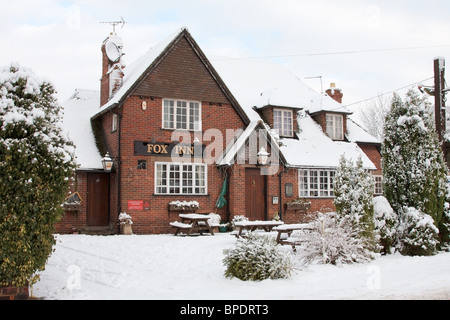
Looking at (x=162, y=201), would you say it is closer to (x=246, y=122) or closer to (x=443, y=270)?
(x=246, y=122)

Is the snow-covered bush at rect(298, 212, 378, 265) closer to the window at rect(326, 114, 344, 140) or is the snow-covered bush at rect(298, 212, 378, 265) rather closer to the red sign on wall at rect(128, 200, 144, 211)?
the red sign on wall at rect(128, 200, 144, 211)

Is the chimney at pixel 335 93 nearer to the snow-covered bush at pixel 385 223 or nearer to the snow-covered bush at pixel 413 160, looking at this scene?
the snow-covered bush at pixel 413 160

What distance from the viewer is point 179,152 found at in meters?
19.0

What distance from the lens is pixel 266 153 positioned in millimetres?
19578

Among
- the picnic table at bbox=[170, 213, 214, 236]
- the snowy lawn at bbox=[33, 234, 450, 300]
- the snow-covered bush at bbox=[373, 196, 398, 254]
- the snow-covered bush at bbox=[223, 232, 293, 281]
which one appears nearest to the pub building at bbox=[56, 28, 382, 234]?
the picnic table at bbox=[170, 213, 214, 236]

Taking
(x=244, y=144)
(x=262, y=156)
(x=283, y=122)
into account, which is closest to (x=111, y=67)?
(x=244, y=144)

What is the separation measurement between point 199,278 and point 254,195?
33.5 feet

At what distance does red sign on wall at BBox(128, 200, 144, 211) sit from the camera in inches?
707

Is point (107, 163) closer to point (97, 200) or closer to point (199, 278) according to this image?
point (97, 200)

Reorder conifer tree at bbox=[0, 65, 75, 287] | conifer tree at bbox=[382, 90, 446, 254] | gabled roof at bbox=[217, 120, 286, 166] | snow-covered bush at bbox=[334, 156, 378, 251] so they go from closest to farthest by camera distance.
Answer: conifer tree at bbox=[0, 65, 75, 287] → snow-covered bush at bbox=[334, 156, 378, 251] → conifer tree at bbox=[382, 90, 446, 254] → gabled roof at bbox=[217, 120, 286, 166]

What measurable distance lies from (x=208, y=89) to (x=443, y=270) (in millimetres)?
11958

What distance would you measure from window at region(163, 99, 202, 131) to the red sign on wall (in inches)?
125

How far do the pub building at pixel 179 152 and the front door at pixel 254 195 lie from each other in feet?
0.14
